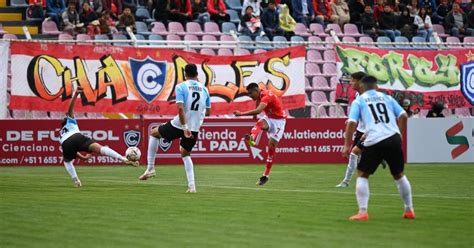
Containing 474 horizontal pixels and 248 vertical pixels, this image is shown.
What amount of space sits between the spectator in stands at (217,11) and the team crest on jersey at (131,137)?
6621 mm

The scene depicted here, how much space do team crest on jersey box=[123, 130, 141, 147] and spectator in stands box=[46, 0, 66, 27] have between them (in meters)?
4.68

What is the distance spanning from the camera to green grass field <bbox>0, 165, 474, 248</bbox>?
12922 millimetres

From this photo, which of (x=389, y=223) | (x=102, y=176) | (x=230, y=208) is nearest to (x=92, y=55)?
(x=102, y=176)

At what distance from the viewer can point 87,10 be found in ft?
110

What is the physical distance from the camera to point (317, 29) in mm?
37719

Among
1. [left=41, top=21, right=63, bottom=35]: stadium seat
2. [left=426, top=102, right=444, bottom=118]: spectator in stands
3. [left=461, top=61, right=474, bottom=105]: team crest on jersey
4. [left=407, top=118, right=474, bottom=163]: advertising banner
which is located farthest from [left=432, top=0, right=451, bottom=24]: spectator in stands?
[left=41, top=21, right=63, bottom=35]: stadium seat

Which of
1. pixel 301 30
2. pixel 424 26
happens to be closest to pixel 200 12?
pixel 301 30

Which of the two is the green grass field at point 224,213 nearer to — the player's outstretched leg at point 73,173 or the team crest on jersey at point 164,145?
the player's outstretched leg at point 73,173

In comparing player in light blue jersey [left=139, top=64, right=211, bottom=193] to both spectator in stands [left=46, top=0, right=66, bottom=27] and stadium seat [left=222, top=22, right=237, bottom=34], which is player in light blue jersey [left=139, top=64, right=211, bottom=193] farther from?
stadium seat [left=222, top=22, right=237, bottom=34]

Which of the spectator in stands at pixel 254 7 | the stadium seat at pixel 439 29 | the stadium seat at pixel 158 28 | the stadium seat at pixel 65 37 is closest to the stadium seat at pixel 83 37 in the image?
the stadium seat at pixel 65 37

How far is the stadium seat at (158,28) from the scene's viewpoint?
3438 centimetres

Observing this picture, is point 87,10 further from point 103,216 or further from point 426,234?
point 426,234

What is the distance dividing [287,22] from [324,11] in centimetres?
291

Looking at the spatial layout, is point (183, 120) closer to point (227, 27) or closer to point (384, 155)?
point (384, 155)
